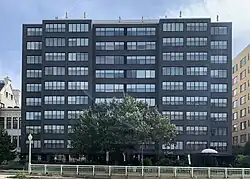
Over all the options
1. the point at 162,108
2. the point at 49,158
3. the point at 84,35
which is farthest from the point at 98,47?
the point at 49,158

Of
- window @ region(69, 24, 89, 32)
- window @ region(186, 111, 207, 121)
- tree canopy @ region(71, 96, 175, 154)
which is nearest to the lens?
tree canopy @ region(71, 96, 175, 154)

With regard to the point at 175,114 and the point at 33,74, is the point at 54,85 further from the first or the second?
the point at 175,114

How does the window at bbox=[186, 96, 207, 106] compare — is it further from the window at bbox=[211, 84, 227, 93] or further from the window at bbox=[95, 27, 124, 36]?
the window at bbox=[95, 27, 124, 36]

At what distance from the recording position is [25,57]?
92250 mm

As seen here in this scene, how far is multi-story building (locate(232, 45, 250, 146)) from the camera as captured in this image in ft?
330

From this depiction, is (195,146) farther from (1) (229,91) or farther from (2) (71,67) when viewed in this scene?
(2) (71,67)

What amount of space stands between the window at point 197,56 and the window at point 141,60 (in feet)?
22.2

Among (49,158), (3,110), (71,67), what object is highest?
(71,67)

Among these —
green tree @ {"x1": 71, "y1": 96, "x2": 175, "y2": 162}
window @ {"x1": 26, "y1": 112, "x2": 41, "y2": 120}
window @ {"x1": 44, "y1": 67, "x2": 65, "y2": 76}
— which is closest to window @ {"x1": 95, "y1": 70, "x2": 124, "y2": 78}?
window @ {"x1": 44, "y1": 67, "x2": 65, "y2": 76}

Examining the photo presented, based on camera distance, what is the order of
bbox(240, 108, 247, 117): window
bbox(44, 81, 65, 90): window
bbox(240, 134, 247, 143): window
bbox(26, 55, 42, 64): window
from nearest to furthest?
1. bbox(44, 81, 65, 90): window
2. bbox(26, 55, 42, 64): window
3. bbox(240, 134, 247, 143): window
4. bbox(240, 108, 247, 117): window

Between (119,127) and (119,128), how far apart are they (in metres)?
0.14

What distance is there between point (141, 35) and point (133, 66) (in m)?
6.24

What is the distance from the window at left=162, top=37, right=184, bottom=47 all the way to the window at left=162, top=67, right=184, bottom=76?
4324 mm

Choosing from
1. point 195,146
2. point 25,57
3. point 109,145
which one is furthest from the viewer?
point 25,57
